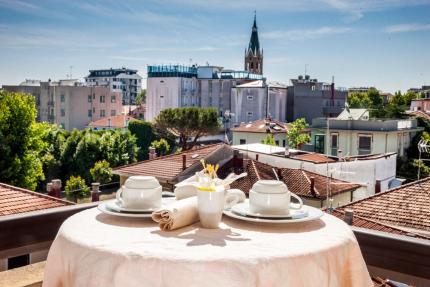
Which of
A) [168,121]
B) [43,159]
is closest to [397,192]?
[43,159]

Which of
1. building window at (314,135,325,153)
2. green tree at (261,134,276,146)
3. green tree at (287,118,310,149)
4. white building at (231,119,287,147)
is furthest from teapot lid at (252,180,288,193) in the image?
white building at (231,119,287,147)

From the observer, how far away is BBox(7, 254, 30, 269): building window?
6.86 ft

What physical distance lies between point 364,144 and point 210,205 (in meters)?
26.8

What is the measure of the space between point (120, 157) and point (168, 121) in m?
8.69

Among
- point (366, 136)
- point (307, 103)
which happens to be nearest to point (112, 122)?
point (307, 103)

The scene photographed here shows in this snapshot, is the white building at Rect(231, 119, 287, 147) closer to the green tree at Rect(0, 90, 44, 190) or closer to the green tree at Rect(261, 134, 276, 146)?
the green tree at Rect(261, 134, 276, 146)

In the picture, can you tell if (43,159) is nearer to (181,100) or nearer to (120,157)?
(120,157)

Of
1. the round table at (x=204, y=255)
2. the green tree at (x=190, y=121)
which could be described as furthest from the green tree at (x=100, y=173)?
the round table at (x=204, y=255)

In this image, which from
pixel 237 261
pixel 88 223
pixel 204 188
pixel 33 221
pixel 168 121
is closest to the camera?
pixel 237 261

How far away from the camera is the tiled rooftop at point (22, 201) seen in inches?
256

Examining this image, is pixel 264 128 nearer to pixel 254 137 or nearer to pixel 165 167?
pixel 254 137

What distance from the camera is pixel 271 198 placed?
1.76 m

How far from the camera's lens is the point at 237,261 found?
1.31 metres

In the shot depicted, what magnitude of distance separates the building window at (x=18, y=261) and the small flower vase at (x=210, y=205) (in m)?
0.91
